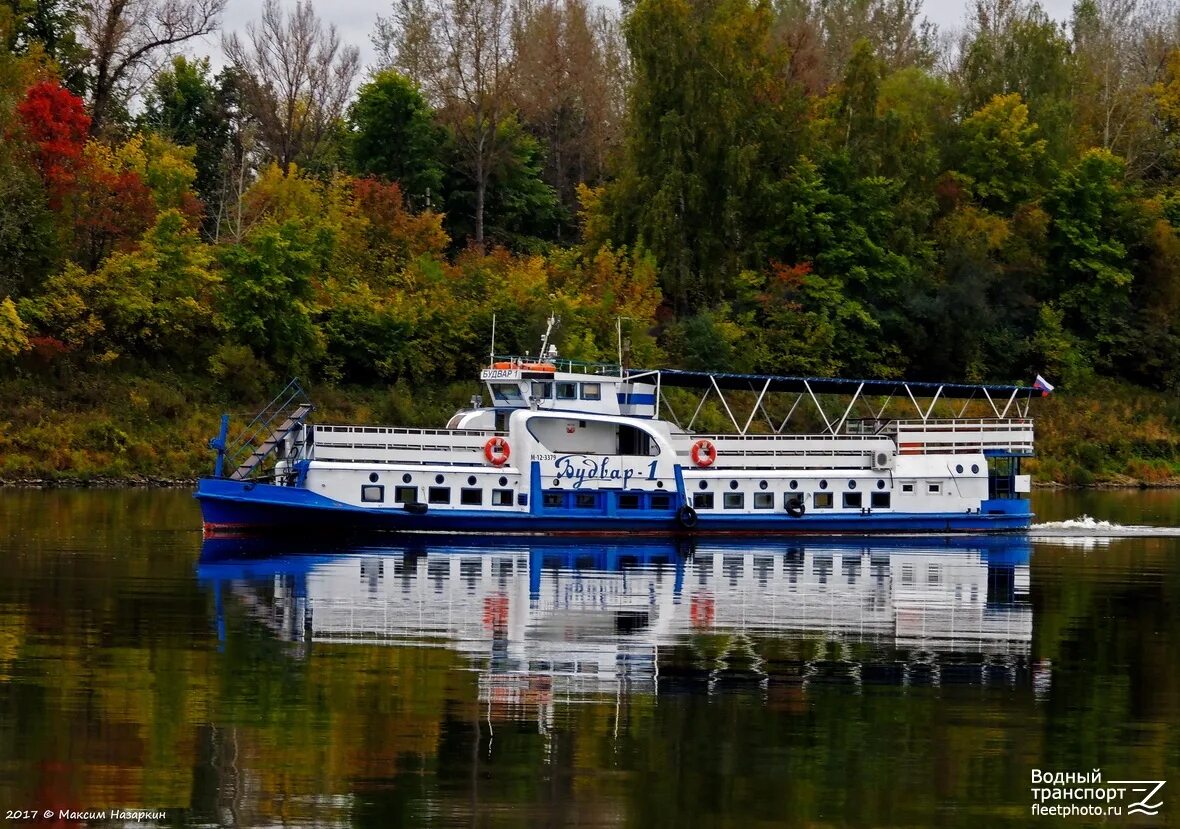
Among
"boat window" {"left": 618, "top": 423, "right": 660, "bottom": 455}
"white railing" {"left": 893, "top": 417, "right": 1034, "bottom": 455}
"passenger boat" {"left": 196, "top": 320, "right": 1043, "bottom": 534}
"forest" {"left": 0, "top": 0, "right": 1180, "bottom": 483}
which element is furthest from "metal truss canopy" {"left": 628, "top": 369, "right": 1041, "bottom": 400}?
"forest" {"left": 0, "top": 0, "right": 1180, "bottom": 483}

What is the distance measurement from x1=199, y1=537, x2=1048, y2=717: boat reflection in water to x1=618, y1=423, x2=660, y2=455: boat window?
3087mm

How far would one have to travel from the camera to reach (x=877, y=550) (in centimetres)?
5684

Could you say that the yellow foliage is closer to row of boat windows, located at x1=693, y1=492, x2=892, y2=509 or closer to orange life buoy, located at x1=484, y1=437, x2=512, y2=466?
orange life buoy, located at x1=484, y1=437, x2=512, y2=466

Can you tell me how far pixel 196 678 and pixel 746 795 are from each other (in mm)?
10494

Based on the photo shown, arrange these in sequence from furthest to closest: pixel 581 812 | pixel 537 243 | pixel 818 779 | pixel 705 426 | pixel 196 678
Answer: pixel 537 243
pixel 705 426
pixel 196 678
pixel 818 779
pixel 581 812

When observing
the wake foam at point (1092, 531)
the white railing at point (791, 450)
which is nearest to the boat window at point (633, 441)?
the white railing at point (791, 450)

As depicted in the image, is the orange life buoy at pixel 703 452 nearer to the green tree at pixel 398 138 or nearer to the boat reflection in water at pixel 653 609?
the boat reflection in water at pixel 653 609

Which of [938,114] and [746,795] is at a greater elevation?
[938,114]

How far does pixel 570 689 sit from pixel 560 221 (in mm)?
80155

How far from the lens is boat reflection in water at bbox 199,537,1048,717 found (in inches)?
1280

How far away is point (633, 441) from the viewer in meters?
58.7

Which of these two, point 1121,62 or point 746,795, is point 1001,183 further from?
point 746,795

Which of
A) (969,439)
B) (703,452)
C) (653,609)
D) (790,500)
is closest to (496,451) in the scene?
(703,452)

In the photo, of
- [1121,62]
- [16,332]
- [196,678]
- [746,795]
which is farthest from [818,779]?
[1121,62]
